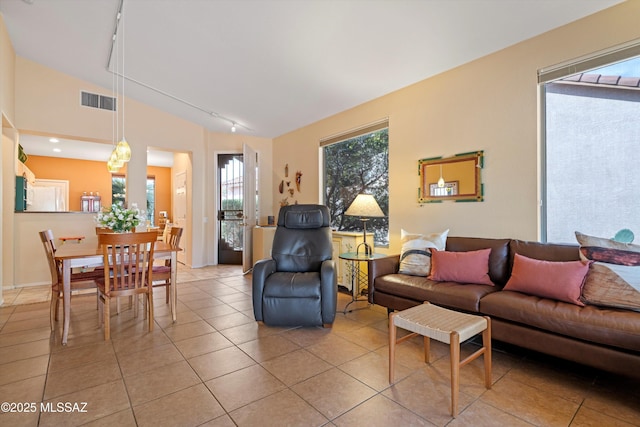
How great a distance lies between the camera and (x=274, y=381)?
6.40 feet

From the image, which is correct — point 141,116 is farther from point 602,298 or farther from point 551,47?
point 602,298

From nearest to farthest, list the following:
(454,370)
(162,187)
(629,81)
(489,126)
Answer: (454,370)
(629,81)
(489,126)
(162,187)

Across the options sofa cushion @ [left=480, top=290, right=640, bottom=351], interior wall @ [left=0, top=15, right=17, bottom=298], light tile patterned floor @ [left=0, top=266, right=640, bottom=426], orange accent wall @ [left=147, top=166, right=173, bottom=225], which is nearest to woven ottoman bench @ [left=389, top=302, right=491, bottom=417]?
light tile patterned floor @ [left=0, top=266, right=640, bottom=426]

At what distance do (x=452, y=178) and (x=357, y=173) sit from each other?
1.55 meters

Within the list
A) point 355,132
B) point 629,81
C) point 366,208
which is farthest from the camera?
point 355,132

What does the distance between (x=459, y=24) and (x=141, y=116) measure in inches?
200

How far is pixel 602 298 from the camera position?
6.23ft

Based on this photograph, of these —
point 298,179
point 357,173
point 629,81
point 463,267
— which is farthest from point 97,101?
point 629,81

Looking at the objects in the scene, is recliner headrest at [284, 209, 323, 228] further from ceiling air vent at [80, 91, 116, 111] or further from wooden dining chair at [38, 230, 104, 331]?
ceiling air vent at [80, 91, 116, 111]

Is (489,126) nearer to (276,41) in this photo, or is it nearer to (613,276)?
(613,276)

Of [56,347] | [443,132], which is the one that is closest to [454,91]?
[443,132]

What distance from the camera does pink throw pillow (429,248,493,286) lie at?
2572mm

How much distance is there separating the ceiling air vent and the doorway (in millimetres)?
1971

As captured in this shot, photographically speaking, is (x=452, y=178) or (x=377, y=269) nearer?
(x=377, y=269)
